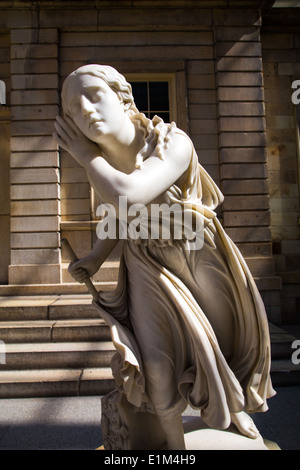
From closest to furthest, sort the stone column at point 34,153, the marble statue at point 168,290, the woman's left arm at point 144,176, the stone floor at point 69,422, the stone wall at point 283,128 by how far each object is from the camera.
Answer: the woman's left arm at point 144,176
the marble statue at point 168,290
the stone floor at point 69,422
the stone column at point 34,153
the stone wall at point 283,128

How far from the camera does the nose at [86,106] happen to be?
1.52 metres

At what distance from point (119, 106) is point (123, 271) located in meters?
0.84

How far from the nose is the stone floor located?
2257 millimetres

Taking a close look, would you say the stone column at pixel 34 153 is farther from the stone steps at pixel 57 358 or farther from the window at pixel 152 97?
the stone steps at pixel 57 358

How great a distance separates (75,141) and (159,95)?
231 inches

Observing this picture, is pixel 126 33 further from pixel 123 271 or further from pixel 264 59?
pixel 123 271

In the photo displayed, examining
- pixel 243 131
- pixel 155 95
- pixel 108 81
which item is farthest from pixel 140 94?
pixel 108 81

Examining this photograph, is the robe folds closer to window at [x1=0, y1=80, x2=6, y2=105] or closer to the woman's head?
the woman's head

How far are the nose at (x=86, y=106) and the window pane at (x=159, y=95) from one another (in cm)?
576

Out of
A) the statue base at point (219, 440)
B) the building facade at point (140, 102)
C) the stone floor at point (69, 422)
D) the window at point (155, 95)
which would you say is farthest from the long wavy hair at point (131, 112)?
the window at point (155, 95)
